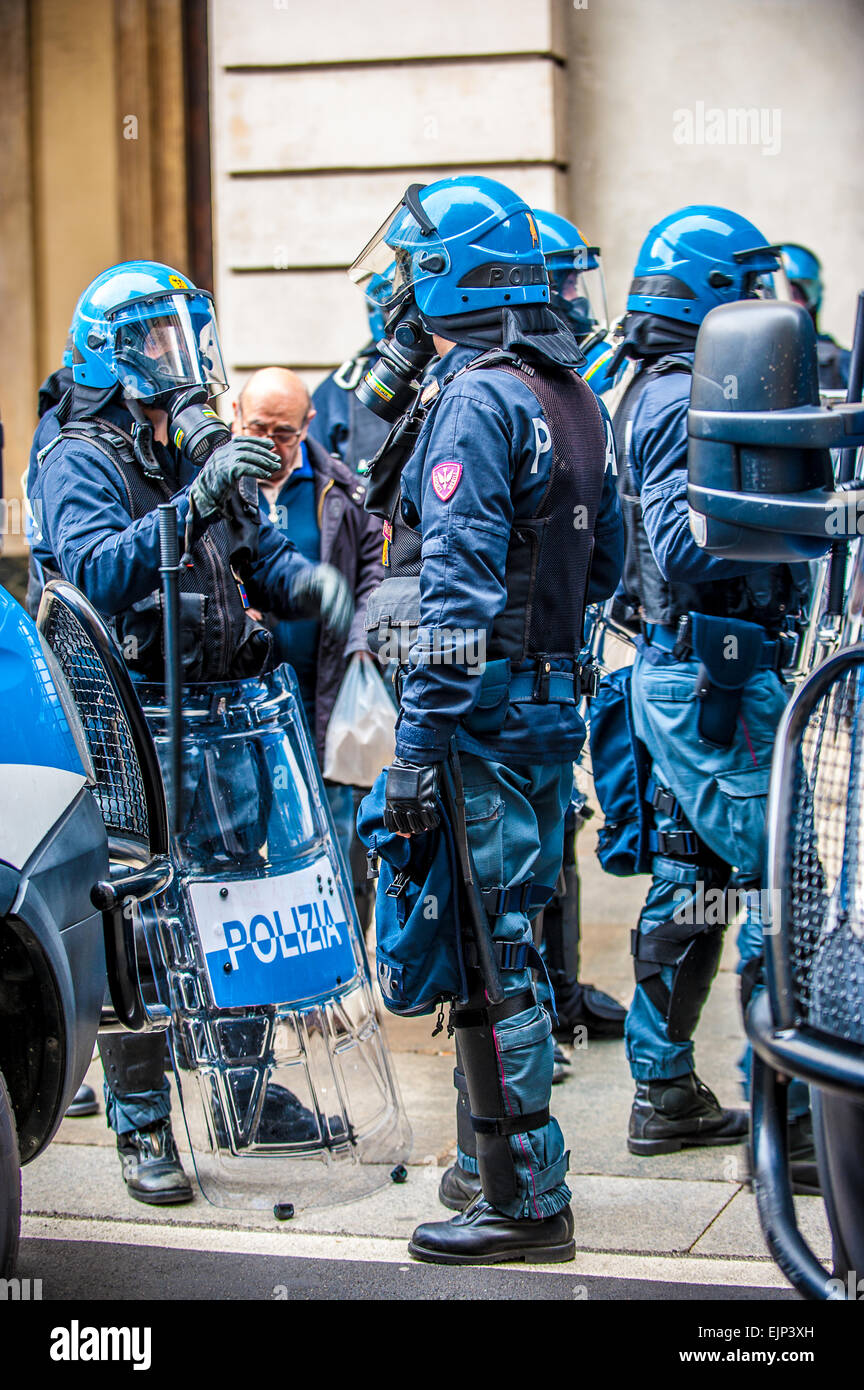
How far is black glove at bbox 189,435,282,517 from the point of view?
→ 3.62m

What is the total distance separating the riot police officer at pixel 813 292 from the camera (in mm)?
6512

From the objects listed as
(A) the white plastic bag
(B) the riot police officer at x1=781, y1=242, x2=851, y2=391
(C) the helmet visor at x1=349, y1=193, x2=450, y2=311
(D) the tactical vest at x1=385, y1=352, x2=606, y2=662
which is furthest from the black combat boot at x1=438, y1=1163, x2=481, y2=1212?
(B) the riot police officer at x1=781, y1=242, x2=851, y2=391

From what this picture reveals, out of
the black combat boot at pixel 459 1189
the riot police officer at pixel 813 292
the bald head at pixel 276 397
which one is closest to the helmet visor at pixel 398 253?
the bald head at pixel 276 397

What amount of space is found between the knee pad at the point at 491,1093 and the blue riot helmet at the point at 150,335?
163 cm

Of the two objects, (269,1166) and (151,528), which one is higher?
(151,528)

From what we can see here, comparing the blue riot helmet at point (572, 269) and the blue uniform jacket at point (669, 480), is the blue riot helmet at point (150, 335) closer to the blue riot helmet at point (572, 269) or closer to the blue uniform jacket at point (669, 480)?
the blue uniform jacket at point (669, 480)

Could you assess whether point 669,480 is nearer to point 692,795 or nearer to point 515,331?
point 515,331

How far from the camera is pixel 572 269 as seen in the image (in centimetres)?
502

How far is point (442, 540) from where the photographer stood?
3.21 m

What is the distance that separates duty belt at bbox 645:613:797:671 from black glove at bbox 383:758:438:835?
40.9 inches

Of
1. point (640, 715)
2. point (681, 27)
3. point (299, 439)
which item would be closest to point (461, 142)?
point (681, 27)

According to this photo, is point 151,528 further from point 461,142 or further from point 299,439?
point 461,142

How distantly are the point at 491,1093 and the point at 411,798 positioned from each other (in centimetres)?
72
